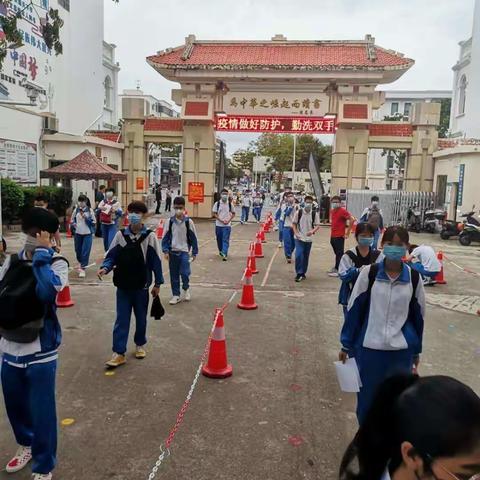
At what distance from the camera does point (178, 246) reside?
8.11m

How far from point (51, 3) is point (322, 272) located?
19209mm

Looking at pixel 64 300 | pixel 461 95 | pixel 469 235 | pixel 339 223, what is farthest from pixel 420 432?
pixel 461 95

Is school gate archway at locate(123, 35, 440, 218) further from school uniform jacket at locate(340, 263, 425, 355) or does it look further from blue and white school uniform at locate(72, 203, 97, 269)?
school uniform jacket at locate(340, 263, 425, 355)

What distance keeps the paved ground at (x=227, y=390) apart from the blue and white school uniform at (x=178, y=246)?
52 cm

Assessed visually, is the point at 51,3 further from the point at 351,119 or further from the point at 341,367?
the point at 341,367

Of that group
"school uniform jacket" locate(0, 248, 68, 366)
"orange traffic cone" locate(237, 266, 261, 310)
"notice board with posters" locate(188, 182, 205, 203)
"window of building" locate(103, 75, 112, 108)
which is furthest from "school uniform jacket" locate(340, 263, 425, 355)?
"window of building" locate(103, 75, 112, 108)

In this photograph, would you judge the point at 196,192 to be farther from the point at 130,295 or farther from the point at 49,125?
the point at 130,295

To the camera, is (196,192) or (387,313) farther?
(196,192)

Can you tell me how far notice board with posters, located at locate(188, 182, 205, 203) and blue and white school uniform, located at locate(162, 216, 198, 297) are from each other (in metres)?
15.1

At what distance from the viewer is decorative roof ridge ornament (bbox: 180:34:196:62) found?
22827 millimetres

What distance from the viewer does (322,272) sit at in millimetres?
11156

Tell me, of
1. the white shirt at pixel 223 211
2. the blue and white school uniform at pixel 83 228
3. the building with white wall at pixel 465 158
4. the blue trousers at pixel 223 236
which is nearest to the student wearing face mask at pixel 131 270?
the blue and white school uniform at pixel 83 228

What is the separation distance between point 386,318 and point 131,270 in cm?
279

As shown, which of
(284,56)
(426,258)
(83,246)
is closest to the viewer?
(426,258)
